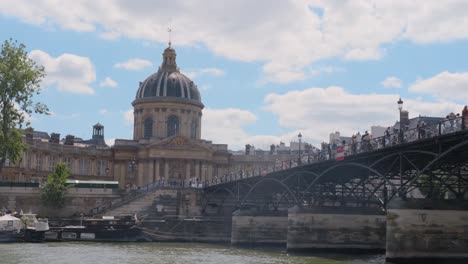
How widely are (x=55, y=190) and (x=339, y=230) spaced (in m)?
48.0

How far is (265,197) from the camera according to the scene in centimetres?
7562

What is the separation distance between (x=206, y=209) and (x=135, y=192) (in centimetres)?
1051

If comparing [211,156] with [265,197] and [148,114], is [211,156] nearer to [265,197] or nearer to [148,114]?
[148,114]

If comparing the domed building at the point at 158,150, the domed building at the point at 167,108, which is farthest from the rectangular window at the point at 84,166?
the domed building at the point at 167,108

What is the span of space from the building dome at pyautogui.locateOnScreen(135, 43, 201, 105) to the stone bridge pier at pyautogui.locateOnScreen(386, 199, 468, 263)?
93.3m

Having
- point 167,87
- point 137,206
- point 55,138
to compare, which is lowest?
point 137,206

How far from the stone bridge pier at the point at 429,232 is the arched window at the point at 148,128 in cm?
9488

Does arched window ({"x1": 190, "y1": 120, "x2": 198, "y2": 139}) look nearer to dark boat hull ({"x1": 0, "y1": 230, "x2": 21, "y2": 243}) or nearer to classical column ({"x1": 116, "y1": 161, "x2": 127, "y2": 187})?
classical column ({"x1": 116, "y1": 161, "x2": 127, "y2": 187})

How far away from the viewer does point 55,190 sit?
9538 cm

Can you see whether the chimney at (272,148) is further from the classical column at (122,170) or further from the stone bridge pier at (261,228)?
the stone bridge pier at (261,228)

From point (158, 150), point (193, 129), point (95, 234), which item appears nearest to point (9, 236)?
point (95, 234)

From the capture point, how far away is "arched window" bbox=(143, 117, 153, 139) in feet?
440

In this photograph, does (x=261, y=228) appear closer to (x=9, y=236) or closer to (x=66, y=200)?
(x=9, y=236)

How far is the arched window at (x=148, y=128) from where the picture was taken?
134 metres
